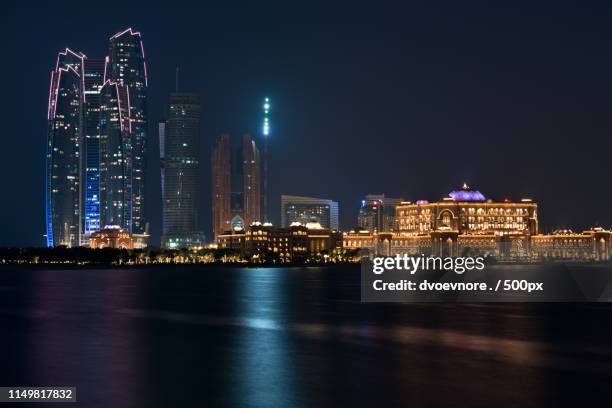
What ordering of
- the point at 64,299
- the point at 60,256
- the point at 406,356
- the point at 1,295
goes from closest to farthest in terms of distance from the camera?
the point at 406,356 → the point at 64,299 → the point at 1,295 → the point at 60,256

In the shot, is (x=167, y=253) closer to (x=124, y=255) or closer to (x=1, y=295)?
(x=124, y=255)

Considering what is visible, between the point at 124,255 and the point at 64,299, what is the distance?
120m

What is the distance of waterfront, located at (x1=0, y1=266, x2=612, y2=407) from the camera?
23477 millimetres

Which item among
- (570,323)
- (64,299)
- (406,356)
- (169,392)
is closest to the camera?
(169,392)

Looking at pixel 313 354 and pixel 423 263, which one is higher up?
pixel 423 263

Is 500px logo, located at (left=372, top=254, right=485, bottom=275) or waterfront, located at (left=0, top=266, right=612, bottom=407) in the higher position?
500px logo, located at (left=372, top=254, right=485, bottom=275)

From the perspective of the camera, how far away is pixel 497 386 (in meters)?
24.2

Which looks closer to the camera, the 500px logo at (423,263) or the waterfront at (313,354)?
the waterfront at (313,354)

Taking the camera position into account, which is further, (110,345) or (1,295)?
(1,295)

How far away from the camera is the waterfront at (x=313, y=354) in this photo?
23477mm

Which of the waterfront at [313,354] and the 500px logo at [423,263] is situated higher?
the 500px logo at [423,263]

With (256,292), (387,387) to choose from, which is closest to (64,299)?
(256,292)

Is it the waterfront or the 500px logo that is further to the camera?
the 500px logo

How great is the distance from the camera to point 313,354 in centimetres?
3184
